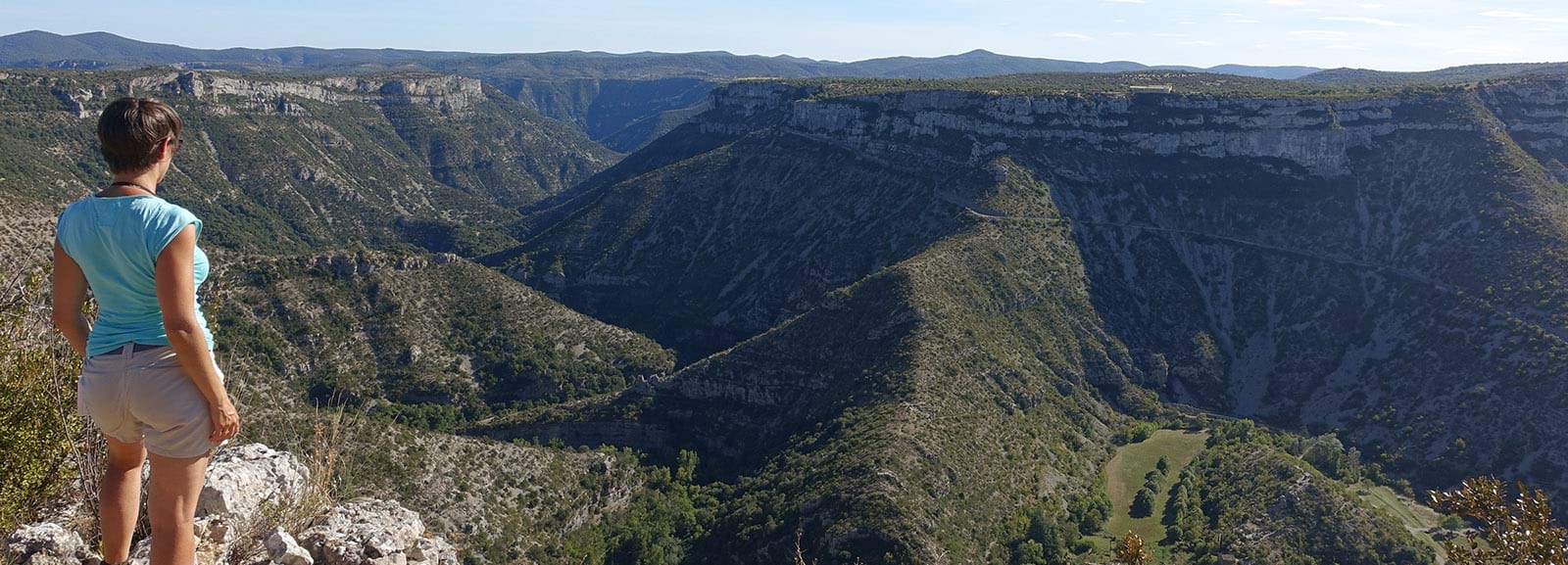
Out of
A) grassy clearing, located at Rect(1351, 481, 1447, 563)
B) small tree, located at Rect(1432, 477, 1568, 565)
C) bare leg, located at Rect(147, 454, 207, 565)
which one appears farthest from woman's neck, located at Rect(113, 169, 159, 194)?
grassy clearing, located at Rect(1351, 481, 1447, 563)

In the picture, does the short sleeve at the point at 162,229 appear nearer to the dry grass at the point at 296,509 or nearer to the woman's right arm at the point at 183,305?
the woman's right arm at the point at 183,305

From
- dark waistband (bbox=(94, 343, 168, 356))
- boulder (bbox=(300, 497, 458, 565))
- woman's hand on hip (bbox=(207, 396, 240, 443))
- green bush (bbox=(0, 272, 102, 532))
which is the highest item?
dark waistband (bbox=(94, 343, 168, 356))

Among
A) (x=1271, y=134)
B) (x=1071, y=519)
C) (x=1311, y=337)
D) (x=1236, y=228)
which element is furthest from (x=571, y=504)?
(x=1271, y=134)

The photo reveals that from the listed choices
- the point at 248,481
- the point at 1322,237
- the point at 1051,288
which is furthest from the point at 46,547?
the point at 1322,237

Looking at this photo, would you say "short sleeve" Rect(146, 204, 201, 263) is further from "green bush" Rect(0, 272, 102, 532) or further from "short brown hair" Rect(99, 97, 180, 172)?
"green bush" Rect(0, 272, 102, 532)

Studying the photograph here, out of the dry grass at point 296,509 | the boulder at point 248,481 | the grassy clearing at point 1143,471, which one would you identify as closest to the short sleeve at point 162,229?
the dry grass at point 296,509

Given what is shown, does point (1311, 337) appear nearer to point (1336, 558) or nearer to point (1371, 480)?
point (1371, 480)
